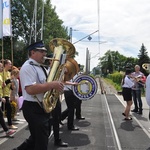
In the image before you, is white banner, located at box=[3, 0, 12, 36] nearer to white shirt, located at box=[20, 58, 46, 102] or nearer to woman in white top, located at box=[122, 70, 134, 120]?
woman in white top, located at box=[122, 70, 134, 120]

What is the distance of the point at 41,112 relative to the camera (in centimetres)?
376

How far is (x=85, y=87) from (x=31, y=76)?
4.02 metres

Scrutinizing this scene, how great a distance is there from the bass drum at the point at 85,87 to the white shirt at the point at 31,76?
3632mm

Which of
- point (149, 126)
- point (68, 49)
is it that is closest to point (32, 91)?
point (68, 49)

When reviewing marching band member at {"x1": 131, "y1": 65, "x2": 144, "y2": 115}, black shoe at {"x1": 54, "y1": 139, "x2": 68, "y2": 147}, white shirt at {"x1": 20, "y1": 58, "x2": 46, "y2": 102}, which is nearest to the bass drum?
black shoe at {"x1": 54, "y1": 139, "x2": 68, "y2": 147}

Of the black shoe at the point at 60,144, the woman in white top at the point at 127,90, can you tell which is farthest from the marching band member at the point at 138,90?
the black shoe at the point at 60,144

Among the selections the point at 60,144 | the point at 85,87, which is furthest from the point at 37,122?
the point at 85,87

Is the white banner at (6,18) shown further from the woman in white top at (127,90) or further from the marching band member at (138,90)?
the marching band member at (138,90)

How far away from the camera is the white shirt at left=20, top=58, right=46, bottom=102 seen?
3561mm

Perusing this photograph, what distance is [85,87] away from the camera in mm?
7492

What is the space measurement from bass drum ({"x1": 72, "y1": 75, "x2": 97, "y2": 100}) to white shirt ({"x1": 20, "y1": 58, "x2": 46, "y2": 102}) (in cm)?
363

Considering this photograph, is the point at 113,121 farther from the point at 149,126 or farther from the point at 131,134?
the point at 131,134

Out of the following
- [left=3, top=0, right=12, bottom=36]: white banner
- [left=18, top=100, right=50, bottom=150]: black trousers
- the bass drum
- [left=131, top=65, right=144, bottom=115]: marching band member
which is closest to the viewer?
[left=18, top=100, right=50, bottom=150]: black trousers

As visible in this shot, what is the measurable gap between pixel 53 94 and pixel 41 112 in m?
0.29
